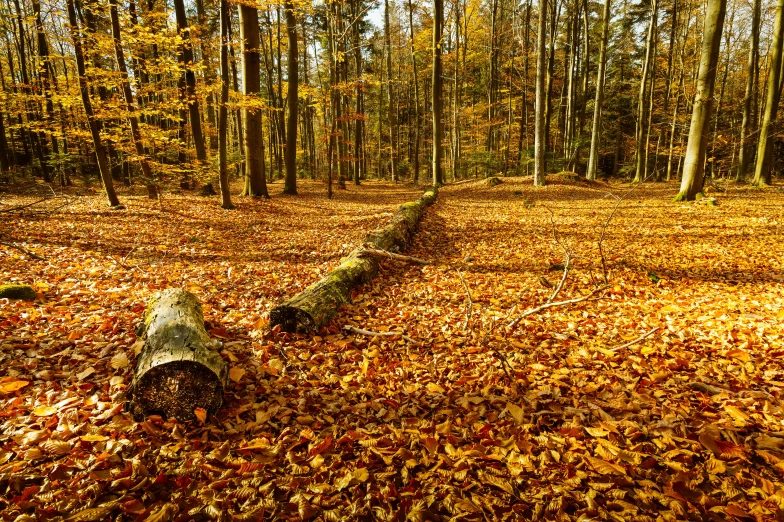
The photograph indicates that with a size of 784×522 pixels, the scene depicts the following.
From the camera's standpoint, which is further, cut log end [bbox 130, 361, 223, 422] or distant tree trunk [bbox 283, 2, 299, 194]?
distant tree trunk [bbox 283, 2, 299, 194]

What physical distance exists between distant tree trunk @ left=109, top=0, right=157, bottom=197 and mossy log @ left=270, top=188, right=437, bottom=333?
9.15m

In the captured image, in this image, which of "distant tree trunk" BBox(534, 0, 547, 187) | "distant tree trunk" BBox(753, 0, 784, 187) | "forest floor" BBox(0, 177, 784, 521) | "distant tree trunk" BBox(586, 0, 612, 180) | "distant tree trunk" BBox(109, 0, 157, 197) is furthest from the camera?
"distant tree trunk" BBox(586, 0, 612, 180)

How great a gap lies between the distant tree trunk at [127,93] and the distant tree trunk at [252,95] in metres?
3.28

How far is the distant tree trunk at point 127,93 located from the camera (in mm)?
10796

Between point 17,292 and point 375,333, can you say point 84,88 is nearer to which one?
point 17,292

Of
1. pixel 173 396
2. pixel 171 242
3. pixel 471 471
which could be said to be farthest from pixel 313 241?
pixel 471 471

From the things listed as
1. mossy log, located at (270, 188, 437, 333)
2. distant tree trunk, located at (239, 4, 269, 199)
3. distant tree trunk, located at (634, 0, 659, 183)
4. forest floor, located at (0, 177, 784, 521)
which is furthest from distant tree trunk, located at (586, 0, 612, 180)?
distant tree trunk, located at (239, 4, 269, 199)

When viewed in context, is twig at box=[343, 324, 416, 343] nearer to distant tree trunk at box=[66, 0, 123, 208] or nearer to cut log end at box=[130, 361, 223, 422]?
cut log end at box=[130, 361, 223, 422]

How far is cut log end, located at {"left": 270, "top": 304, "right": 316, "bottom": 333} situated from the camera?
178 inches

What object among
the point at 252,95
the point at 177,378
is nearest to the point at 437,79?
the point at 252,95

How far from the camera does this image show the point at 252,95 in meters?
12.4

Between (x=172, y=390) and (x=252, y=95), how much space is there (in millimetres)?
11875

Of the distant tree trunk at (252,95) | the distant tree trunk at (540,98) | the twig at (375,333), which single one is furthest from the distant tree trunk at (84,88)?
the distant tree trunk at (540,98)

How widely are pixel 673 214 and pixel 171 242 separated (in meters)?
13.0
